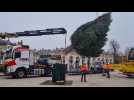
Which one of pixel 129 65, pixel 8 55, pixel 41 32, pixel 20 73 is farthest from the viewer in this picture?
pixel 41 32

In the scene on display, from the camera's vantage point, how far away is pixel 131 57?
2228 cm

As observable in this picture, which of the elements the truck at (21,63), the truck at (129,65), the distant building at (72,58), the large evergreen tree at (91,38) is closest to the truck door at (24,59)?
the truck at (21,63)

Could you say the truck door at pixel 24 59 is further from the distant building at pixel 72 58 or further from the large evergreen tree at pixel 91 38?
the large evergreen tree at pixel 91 38

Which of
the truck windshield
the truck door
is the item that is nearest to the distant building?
the truck door

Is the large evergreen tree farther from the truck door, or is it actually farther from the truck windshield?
the truck windshield

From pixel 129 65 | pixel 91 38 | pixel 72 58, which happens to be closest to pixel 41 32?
pixel 129 65

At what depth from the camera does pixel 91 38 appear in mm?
32844

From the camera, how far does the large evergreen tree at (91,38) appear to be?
106ft

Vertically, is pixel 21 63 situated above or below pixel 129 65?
above

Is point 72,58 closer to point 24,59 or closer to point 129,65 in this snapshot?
point 129,65

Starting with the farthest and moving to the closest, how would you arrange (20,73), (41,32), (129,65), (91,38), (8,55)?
(91,38) → (41,32) → (129,65) → (8,55) → (20,73)

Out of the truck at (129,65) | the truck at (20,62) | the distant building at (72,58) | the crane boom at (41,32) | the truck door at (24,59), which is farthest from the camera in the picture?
the distant building at (72,58)
